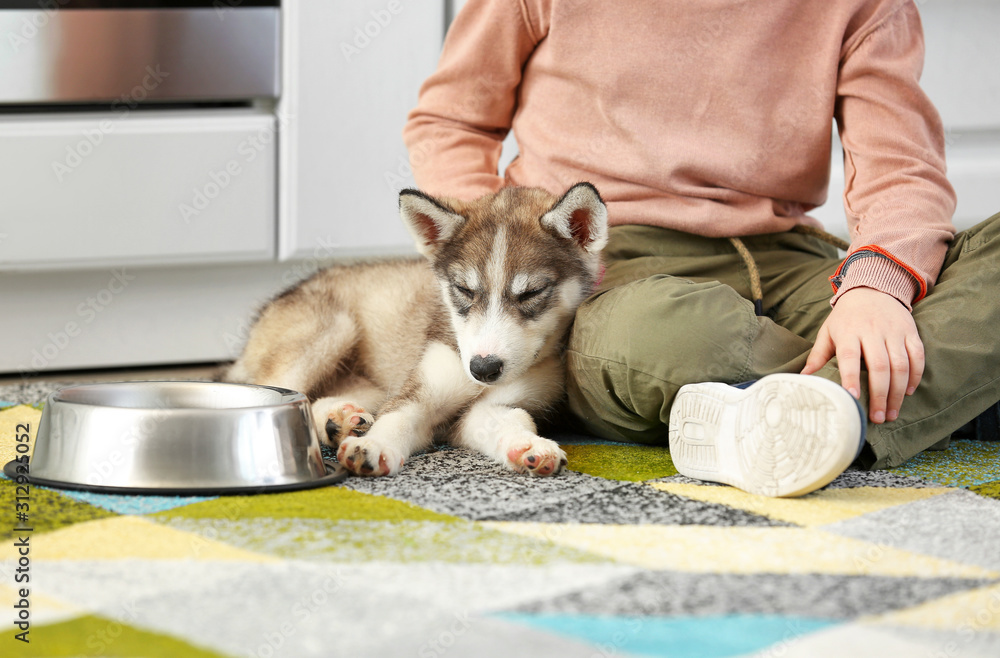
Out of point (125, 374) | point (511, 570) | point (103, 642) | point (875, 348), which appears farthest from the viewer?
point (125, 374)

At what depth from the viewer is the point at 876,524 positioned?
1.27 metres

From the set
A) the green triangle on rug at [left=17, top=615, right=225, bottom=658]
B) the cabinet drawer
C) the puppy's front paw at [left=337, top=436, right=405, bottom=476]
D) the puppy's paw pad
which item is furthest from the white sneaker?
the cabinet drawer

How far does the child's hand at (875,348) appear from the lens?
147 centimetres

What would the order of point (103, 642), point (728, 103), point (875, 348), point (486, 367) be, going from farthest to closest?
point (728, 103)
point (486, 367)
point (875, 348)
point (103, 642)

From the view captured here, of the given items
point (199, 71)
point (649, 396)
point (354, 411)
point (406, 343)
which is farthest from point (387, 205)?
point (649, 396)

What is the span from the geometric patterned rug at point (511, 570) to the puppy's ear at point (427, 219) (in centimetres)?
50

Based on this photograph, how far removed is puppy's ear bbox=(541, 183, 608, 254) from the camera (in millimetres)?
1628

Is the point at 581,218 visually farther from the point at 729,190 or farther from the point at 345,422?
the point at 345,422

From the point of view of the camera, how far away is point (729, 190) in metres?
1.90

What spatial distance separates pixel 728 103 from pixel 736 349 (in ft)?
1.89

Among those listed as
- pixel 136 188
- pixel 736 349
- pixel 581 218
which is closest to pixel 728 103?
pixel 581 218

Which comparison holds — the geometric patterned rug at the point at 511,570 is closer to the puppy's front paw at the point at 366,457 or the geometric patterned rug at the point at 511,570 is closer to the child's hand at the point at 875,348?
the puppy's front paw at the point at 366,457

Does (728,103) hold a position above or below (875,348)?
above

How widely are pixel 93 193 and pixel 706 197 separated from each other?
1.63 m
